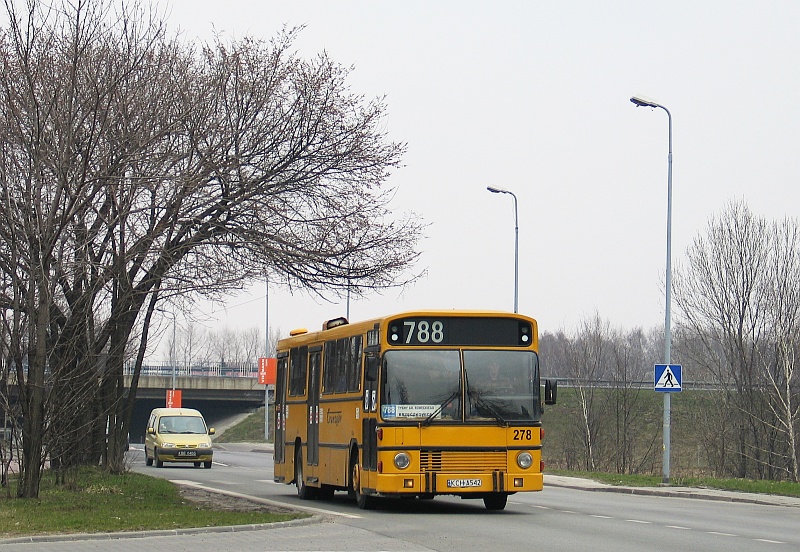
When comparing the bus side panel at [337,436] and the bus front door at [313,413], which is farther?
the bus front door at [313,413]

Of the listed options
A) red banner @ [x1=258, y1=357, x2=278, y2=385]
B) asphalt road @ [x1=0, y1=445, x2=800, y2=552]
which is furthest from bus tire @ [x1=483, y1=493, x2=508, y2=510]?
red banner @ [x1=258, y1=357, x2=278, y2=385]

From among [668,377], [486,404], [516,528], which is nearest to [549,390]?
[486,404]

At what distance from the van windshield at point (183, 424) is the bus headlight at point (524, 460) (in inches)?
981

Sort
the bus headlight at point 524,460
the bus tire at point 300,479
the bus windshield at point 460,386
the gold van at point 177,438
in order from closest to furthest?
the bus windshield at point 460,386, the bus headlight at point 524,460, the bus tire at point 300,479, the gold van at point 177,438

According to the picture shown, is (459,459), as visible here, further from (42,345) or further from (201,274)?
(201,274)

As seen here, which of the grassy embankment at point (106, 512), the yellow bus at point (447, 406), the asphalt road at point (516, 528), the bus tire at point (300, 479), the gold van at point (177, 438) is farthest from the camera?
the gold van at point (177, 438)

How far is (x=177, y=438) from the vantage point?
138 ft

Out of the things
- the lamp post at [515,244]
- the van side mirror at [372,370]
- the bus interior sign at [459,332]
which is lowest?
the van side mirror at [372,370]

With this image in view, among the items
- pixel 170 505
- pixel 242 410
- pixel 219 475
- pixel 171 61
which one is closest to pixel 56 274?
pixel 170 505

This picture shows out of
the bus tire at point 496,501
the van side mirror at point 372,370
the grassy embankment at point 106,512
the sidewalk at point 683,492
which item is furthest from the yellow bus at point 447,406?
the sidewalk at point 683,492

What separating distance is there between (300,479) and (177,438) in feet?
61.4

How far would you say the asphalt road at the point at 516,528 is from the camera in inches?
561

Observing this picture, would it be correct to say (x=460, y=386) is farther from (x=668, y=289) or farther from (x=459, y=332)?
(x=668, y=289)

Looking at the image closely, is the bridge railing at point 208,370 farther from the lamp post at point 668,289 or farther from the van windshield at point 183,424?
the lamp post at point 668,289
